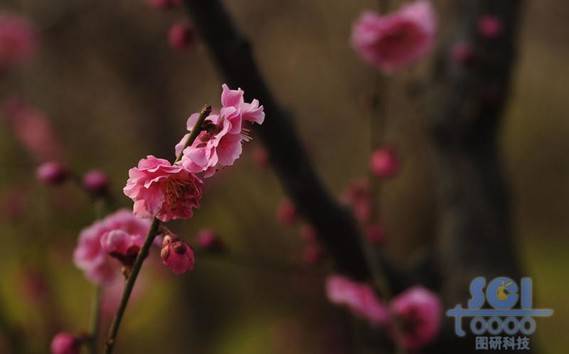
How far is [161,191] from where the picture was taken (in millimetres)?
528

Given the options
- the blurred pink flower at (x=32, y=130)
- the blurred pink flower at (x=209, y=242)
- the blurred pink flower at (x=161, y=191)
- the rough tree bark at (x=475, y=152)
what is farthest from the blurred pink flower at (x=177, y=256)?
the blurred pink flower at (x=32, y=130)

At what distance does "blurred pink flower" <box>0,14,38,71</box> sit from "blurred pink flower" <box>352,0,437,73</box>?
1.40 m

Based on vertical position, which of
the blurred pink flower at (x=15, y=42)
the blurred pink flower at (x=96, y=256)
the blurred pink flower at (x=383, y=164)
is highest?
the blurred pink flower at (x=15, y=42)

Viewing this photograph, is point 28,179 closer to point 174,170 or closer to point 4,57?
point 4,57

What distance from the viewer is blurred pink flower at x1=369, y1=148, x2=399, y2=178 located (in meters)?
1.42

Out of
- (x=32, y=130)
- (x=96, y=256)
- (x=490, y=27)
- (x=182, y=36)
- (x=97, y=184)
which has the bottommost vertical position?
(x=96, y=256)

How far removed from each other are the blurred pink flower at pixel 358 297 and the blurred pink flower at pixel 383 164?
0.96 feet

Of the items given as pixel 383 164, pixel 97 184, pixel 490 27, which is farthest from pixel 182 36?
pixel 490 27

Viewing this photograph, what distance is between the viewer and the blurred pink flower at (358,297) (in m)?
1.15

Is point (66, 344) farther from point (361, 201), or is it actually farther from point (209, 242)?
point (361, 201)

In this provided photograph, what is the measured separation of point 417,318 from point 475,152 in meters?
0.55

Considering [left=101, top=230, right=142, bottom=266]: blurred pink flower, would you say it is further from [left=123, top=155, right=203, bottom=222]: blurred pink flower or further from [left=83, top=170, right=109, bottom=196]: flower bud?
[left=83, top=170, right=109, bottom=196]: flower bud

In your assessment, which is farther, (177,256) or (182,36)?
(182,36)

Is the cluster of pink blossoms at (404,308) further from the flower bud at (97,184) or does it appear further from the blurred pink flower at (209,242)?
the flower bud at (97,184)
